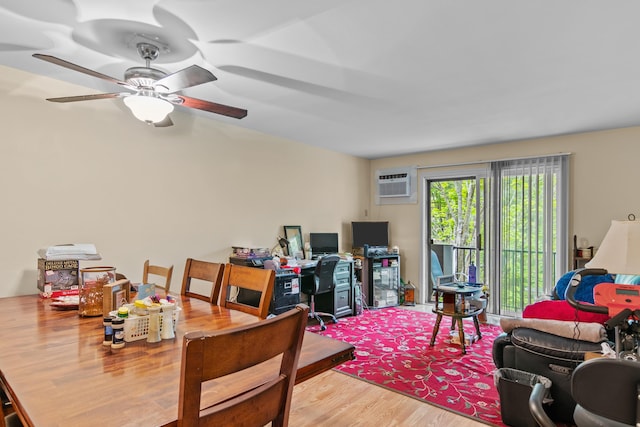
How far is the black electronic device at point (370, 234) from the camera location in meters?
5.72

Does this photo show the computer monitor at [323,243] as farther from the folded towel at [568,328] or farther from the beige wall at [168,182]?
the folded towel at [568,328]

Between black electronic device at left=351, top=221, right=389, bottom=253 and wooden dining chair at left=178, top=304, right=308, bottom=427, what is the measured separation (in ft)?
15.1

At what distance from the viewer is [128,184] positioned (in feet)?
10.8

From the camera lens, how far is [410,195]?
5.77 metres

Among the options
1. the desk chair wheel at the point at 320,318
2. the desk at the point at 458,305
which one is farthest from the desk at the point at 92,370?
the desk chair wheel at the point at 320,318

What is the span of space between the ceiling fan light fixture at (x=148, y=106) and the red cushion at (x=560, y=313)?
2882 mm

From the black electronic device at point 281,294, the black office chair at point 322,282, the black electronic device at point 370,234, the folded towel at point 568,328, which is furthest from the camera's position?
the black electronic device at point 370,234

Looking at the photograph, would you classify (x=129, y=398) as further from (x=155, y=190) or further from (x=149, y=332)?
(x=155, y=190)

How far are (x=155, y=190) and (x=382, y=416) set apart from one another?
112 inches

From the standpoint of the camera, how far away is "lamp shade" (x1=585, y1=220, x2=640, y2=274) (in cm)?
168

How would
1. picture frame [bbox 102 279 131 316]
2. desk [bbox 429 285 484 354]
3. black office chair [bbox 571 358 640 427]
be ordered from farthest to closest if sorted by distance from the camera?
1. desk [bbox 429 285 484 354]
2. picture frame [bbox 102 279 131 316]
3. black office chair [bbox 571 358 640 427]

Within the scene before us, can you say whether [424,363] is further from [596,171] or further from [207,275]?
[596,171]

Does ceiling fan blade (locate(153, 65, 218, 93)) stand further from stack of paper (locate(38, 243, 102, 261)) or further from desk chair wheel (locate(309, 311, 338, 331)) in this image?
desk chair wheel (locate(309, 311, 338, 331))

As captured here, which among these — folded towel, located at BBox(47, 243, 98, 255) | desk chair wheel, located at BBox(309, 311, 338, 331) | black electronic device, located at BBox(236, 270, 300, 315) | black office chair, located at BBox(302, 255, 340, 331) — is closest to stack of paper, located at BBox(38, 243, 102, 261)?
folded towel, located at BBox(47, 243, 98, 255)
